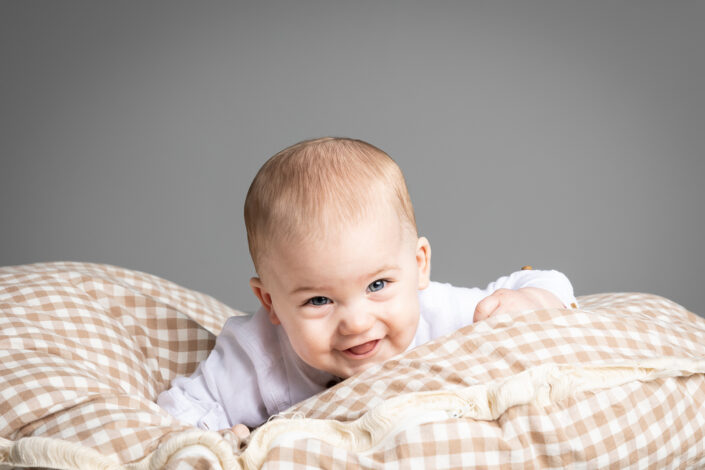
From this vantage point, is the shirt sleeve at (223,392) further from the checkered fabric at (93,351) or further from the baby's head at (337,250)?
the baby's head at (337,250)

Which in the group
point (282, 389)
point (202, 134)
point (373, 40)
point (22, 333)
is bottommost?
point (282, 389)

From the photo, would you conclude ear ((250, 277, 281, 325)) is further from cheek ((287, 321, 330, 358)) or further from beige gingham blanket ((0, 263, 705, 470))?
beige gingham blanket ((0, 263, 705, 470))

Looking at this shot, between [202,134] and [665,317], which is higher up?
[202,134]

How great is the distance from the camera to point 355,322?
1.52m

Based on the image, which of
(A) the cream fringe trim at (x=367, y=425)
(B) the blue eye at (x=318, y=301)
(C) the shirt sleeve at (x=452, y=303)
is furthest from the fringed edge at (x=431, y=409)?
(C) the shirt sleeve at (x=452, y=303)

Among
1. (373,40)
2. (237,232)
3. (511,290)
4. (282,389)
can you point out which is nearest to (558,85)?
(373,40)

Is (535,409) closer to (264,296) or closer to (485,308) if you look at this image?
(485,308)

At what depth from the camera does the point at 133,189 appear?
3.16 metres

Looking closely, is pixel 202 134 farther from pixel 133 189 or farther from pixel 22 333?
pixel 22 333

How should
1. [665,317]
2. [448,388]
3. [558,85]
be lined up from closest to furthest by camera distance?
1. [448,388]
2. [665,317]
3. [558,85]

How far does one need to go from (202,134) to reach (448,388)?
197cm

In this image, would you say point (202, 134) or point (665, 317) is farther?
point (202, 134)

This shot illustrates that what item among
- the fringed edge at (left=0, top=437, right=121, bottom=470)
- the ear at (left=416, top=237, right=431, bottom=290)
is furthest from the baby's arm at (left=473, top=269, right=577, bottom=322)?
the fringed edge at (left=0, top=437, right=121, bottom=470)

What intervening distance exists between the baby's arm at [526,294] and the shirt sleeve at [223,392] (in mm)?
457
